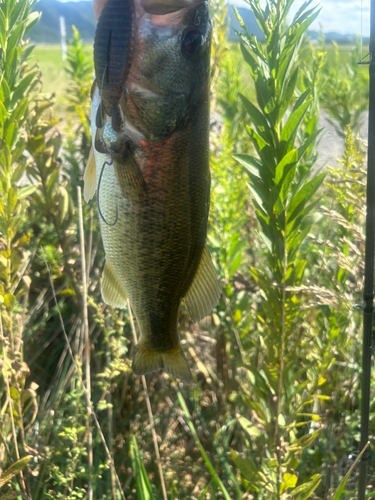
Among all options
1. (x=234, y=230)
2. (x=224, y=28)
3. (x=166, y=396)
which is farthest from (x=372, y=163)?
(x=166, y=396)

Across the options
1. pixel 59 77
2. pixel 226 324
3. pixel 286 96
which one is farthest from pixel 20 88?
pixel 59 77

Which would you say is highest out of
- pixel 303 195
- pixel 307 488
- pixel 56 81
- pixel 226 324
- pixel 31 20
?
pixel 56 81

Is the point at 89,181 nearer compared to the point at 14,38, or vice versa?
the point at 89,181

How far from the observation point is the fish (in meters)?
0.79

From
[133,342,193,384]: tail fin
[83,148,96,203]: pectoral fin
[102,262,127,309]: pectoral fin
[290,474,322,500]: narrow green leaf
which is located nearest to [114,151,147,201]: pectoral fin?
[83,148,96,203]: pectoral fin

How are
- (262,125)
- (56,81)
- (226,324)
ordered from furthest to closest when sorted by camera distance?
1. (56,81)
2. (226,324)
3. (262,125)

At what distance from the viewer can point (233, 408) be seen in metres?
2.05

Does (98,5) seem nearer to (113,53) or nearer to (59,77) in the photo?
(113,53)

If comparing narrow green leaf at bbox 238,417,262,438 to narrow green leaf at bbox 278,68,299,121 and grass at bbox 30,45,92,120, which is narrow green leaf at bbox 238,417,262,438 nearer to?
narrow green leaf at bbox 278,68,299,121

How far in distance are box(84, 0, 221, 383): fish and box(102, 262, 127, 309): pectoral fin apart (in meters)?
0.08

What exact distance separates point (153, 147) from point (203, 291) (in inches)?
12.9

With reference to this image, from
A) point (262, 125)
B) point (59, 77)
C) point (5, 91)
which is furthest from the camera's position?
point (59, 77)

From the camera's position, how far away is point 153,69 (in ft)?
2.68

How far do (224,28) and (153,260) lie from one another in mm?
1485
